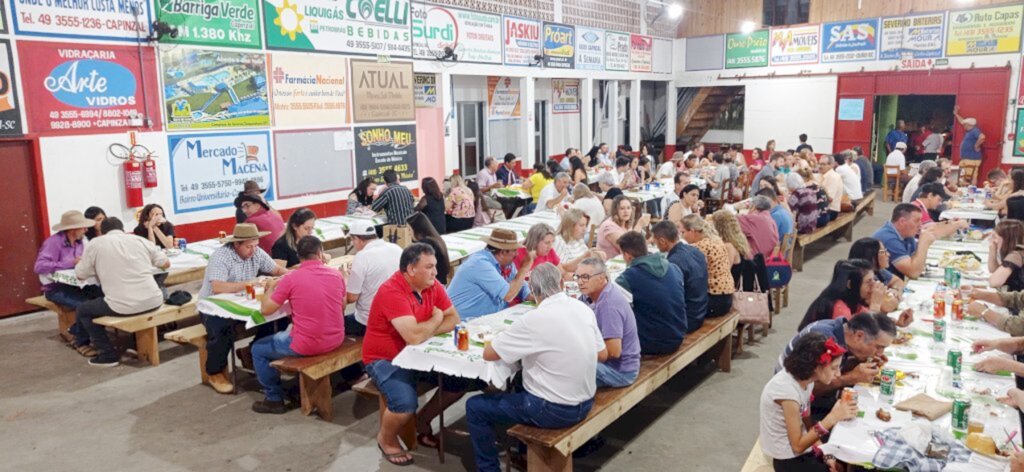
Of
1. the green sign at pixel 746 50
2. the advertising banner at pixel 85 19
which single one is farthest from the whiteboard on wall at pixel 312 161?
the green sign at pixel 746 50

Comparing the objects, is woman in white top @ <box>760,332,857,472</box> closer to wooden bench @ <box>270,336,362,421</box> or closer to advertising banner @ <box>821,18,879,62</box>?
wooden bench @ <box>270,336,362,421</box>

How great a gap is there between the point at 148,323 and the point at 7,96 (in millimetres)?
3457

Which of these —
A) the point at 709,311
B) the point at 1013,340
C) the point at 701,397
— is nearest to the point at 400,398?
the point at 701,397

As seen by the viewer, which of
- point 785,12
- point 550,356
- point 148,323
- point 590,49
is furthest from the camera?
point 785,12

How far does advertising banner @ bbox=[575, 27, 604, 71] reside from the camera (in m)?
18.0

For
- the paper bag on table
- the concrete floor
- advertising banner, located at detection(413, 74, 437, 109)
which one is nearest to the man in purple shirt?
the concrete floor

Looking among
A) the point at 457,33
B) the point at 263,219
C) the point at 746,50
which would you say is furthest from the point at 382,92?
the point at 746,50

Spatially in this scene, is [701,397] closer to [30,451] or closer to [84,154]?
[30,451]

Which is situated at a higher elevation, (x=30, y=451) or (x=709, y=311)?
(x=709, y=311)

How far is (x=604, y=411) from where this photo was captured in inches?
180

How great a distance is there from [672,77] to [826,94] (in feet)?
15.1

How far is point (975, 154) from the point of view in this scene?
16641 millimetres

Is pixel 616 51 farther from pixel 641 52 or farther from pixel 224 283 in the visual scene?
pixel 224 283

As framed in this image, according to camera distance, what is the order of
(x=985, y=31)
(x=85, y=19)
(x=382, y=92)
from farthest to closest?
(x=985, y=31)
(x=382, y=92)
(x=85, y=19)
